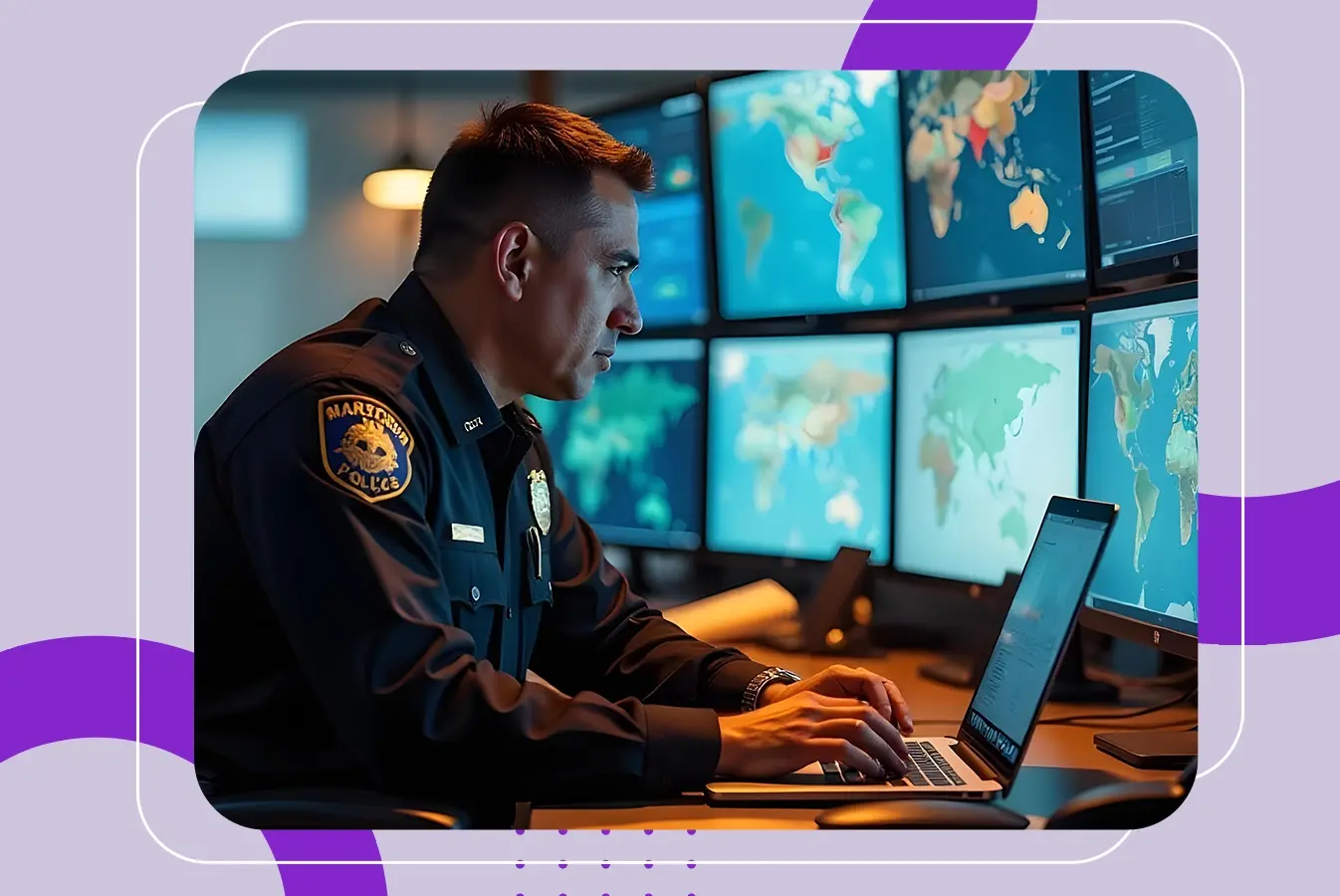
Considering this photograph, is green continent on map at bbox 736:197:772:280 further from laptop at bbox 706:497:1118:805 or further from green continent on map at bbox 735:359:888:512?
laptop at bbox 706:497:1118:805

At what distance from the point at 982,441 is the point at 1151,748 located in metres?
0.54

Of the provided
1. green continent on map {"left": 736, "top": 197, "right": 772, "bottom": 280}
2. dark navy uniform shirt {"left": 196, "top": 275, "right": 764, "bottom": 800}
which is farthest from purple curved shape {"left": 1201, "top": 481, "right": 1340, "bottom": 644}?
green continent on map {"left": 736, "top": 197, "right": 772, "bottom": 280}

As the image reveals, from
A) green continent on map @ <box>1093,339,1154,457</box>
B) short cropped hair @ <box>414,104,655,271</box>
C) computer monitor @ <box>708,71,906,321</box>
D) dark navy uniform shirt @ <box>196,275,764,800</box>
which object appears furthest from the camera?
computer monitor @ <box>708,71,906,321</box>

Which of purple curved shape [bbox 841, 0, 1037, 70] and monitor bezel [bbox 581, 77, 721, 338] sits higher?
purple curved shape [bbox 841, 0, 1037, 70]

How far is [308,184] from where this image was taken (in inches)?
73.0

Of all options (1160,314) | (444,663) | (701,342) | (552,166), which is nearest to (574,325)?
(552,166)

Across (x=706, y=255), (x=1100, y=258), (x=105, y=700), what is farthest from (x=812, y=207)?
(x=105, y=700)

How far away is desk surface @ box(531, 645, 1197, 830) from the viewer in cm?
157

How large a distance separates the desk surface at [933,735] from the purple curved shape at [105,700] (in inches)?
12.3

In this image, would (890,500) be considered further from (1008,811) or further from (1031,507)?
(1008,811)

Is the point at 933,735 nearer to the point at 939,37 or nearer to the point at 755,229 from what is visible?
the point at 755,229

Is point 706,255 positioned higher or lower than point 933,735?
higher

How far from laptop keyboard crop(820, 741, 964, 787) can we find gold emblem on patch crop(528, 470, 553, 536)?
0.52 meters

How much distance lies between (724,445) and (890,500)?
0.91 ft
